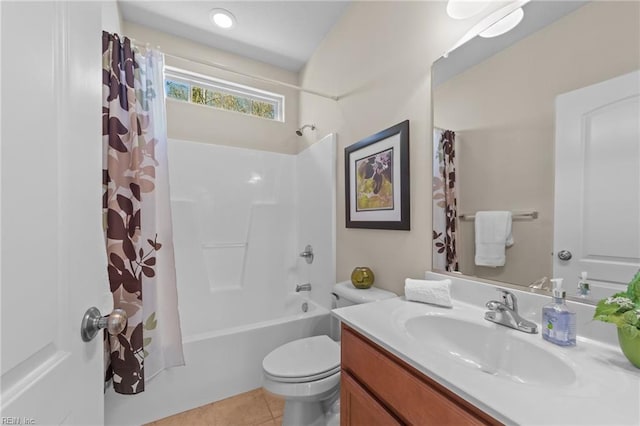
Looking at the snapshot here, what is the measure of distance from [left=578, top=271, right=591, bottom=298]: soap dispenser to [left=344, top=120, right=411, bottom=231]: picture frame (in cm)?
65

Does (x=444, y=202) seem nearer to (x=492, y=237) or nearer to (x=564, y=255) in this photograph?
(x=492, y=237)

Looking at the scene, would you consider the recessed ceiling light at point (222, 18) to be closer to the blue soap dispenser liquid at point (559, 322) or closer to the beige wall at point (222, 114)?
the beige wall at point (222, 114)

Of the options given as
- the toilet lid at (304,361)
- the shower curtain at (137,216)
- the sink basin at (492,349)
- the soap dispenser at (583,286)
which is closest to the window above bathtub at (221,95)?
Answer: the shower curtain at (137,216)

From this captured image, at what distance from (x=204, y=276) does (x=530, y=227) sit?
2135mm

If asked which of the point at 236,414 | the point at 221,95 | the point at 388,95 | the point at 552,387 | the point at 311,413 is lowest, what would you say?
the point at 236,414

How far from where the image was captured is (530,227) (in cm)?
88

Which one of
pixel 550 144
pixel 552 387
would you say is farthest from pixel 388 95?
pixel 552 387

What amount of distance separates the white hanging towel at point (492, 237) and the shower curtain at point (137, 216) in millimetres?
1573

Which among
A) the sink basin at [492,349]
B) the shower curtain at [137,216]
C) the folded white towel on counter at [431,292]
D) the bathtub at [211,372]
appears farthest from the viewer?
the bathtub at [211,372]

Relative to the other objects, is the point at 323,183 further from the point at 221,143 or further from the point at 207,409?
the point at 207,409

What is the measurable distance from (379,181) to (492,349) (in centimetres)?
94

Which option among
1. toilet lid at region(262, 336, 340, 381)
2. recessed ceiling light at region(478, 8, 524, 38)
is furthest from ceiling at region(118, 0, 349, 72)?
toilet lid at region(262, 336, 340, 381)

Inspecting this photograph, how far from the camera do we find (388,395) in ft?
2.41

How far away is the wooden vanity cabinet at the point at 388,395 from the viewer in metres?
0.56
